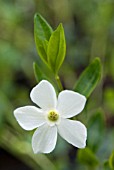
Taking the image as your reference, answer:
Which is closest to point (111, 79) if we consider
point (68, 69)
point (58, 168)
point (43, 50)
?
point (68, 69)

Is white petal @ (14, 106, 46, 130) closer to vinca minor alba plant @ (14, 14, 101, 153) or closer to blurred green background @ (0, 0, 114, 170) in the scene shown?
vinca minor alba plant @ (14, 14, 101, 153)

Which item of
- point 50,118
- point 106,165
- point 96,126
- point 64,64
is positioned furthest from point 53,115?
point 64,64

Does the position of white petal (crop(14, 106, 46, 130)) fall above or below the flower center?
above

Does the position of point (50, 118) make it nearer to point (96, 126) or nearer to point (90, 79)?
point (90, 79)

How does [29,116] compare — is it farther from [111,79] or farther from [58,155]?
[111,79]

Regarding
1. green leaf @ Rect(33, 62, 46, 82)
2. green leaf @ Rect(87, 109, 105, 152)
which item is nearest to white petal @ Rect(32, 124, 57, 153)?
green leaf @ Rect(33, 62, 46, 82)
